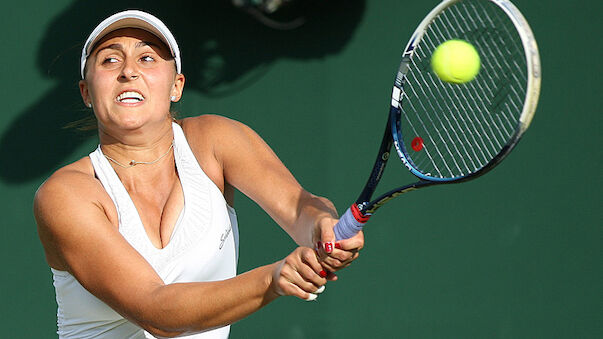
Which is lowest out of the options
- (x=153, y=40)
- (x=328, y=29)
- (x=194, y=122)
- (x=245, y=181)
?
(x=245, y=181)

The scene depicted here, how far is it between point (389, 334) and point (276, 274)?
164 cm

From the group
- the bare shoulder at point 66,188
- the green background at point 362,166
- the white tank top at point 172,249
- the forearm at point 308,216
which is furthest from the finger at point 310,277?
the green background at point 362,166

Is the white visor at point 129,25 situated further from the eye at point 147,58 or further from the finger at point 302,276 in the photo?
the finger at point 302,276

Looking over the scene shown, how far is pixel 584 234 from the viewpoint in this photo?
3141mm

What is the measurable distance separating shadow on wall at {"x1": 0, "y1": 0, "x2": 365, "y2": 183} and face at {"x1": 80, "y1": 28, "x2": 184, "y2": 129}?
1.06m

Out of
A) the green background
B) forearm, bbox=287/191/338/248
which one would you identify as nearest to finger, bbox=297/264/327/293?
forearm, bbox=287/191/338/248

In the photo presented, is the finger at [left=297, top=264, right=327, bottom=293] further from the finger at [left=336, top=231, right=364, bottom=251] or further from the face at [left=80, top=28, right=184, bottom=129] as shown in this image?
the face at [left=80, top=28, right=184, bottom=129]

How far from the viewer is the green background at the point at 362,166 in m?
3.14

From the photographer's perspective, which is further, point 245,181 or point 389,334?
point 389,334

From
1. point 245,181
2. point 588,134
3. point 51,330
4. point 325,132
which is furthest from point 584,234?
point 51,330

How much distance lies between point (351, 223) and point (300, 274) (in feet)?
0.55

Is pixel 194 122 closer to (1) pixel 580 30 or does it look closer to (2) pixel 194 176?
(2) pixel 194 176

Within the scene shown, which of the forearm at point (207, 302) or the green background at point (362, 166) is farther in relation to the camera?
the green background at point (362, 166)

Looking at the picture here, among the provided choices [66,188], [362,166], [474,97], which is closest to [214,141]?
[66,188]
